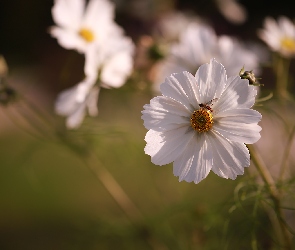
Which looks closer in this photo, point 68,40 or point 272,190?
point 272,190

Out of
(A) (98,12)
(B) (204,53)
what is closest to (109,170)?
(A) (98,12)

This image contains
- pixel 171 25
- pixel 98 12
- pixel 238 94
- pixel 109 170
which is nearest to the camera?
pixel 238 94

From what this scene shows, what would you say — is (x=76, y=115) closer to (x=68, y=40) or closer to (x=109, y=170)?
(x=68, y=40)

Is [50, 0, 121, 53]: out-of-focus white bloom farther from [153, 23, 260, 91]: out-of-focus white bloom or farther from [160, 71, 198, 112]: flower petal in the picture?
[160, 71, 198, 112]: flower petal

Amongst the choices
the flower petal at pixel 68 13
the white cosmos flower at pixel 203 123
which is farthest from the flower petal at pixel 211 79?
the flower petal at pixel 68 13

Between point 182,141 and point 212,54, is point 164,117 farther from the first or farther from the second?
point 212,54

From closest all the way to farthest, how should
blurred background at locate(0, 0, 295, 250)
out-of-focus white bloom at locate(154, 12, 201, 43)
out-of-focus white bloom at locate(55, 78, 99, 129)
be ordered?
out-of-focus white bloom at locate(55, 78, 99, 129) < blurred background at locate(0, 0, 295, 250) < out-of-focus white bloom at locate(154, 12, 201, 43)

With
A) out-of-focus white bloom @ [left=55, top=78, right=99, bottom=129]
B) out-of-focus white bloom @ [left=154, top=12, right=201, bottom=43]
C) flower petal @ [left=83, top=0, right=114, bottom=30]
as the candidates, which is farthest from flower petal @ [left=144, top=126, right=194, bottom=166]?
out-of-focus white bloom @ [left=154, top=12, right=201, bottom=43]
